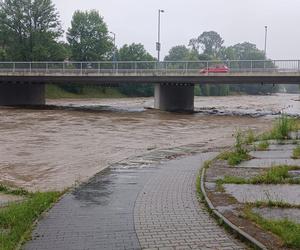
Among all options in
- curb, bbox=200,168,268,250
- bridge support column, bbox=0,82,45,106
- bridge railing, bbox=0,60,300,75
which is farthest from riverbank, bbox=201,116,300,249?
bridge support column, bbox=0,82,45,106

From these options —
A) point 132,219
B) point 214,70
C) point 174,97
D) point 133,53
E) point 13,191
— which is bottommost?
point 13,191

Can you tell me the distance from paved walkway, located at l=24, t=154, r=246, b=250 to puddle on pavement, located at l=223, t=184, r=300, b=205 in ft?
2.97

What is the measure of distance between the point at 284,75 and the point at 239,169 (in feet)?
116

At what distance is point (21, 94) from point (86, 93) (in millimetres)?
Result: 29673

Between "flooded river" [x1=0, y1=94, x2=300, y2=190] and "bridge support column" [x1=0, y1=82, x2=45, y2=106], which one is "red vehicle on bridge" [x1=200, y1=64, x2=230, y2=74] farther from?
"bridge support column" [x1=0, y1=82, x2=45, y2=106]

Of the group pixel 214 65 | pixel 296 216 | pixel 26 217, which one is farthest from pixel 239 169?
pixel 214 65

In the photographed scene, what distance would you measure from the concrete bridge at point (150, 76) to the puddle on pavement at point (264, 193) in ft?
124

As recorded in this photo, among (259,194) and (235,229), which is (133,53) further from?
(235,229)

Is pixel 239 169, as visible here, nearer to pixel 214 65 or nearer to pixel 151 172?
pixel 151 172

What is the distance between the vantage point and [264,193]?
34.7 ft

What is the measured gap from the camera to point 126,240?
737cm

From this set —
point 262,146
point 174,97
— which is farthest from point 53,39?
point 262,146

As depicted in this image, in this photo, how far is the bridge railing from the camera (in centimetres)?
4909

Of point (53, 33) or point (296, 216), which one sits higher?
point (53, 33)
